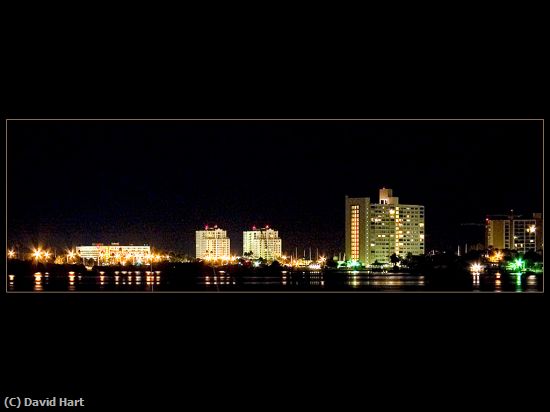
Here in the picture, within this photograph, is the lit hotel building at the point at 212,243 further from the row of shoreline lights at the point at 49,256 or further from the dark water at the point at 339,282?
the row of shoreline lights at the point at 49,256

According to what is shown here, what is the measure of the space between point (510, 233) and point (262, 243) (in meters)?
3.08

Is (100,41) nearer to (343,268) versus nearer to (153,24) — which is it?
(153,24)

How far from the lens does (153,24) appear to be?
184 inches

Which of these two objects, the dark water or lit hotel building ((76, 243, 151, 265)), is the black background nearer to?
the dark water

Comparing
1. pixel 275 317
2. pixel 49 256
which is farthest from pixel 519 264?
pixel 49 256

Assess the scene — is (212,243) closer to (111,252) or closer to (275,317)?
(111,252)

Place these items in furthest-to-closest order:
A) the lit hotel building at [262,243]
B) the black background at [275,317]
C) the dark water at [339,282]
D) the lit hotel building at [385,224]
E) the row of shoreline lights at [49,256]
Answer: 1. the dark water at [339,282]
2. the row of shoreline lights at [49,256]
3. the lit hotel building at [262,243]
4. the lit hotel building at [385,224]
5. the black background at [275,317]

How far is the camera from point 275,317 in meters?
5.38

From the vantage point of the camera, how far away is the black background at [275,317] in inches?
186

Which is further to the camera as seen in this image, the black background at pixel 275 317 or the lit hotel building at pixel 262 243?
the lit hotel building at pixel 262 243

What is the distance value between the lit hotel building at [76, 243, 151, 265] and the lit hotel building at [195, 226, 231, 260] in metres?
1.14

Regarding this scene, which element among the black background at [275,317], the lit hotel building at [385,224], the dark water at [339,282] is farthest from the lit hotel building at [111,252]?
the black background at [275,317]

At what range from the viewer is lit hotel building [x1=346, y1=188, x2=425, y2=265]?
7871 millimetres

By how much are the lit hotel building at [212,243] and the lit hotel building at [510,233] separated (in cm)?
301
